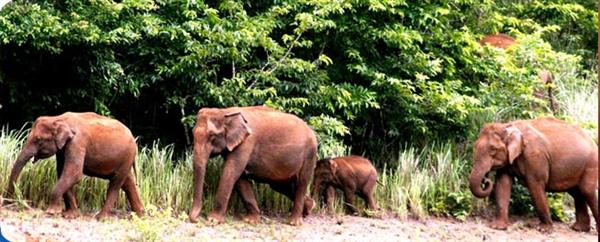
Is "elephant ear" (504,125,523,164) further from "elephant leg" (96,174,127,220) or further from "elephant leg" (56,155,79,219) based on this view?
"elephant leg" (56,155,79,219)

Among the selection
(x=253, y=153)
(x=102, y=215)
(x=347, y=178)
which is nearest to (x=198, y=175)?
(x=253, y=153)

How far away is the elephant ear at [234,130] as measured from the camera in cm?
674

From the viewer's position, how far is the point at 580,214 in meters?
7.91

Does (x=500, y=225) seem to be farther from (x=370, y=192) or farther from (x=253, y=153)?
(x=253, y=153)

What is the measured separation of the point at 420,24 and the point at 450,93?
32.1 inches

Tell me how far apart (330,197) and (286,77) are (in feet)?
4.40

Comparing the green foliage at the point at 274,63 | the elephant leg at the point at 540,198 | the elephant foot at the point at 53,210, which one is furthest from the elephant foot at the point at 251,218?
the elephant leg at the point at 540,198

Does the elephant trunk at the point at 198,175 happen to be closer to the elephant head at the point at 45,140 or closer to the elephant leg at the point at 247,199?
the elephant leg at the point at 247,199

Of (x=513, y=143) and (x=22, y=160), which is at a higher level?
(x=513, y=143)

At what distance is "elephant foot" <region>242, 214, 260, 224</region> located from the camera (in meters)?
6.95

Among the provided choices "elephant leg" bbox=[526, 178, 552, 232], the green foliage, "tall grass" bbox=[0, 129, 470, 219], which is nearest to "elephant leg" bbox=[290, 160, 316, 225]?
"tall grass" bbox=[0, 129, 470, 219]

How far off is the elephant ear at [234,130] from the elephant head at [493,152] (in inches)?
85.2

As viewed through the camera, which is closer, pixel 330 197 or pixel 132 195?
pixel 132 195

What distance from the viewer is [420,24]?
350 inches
